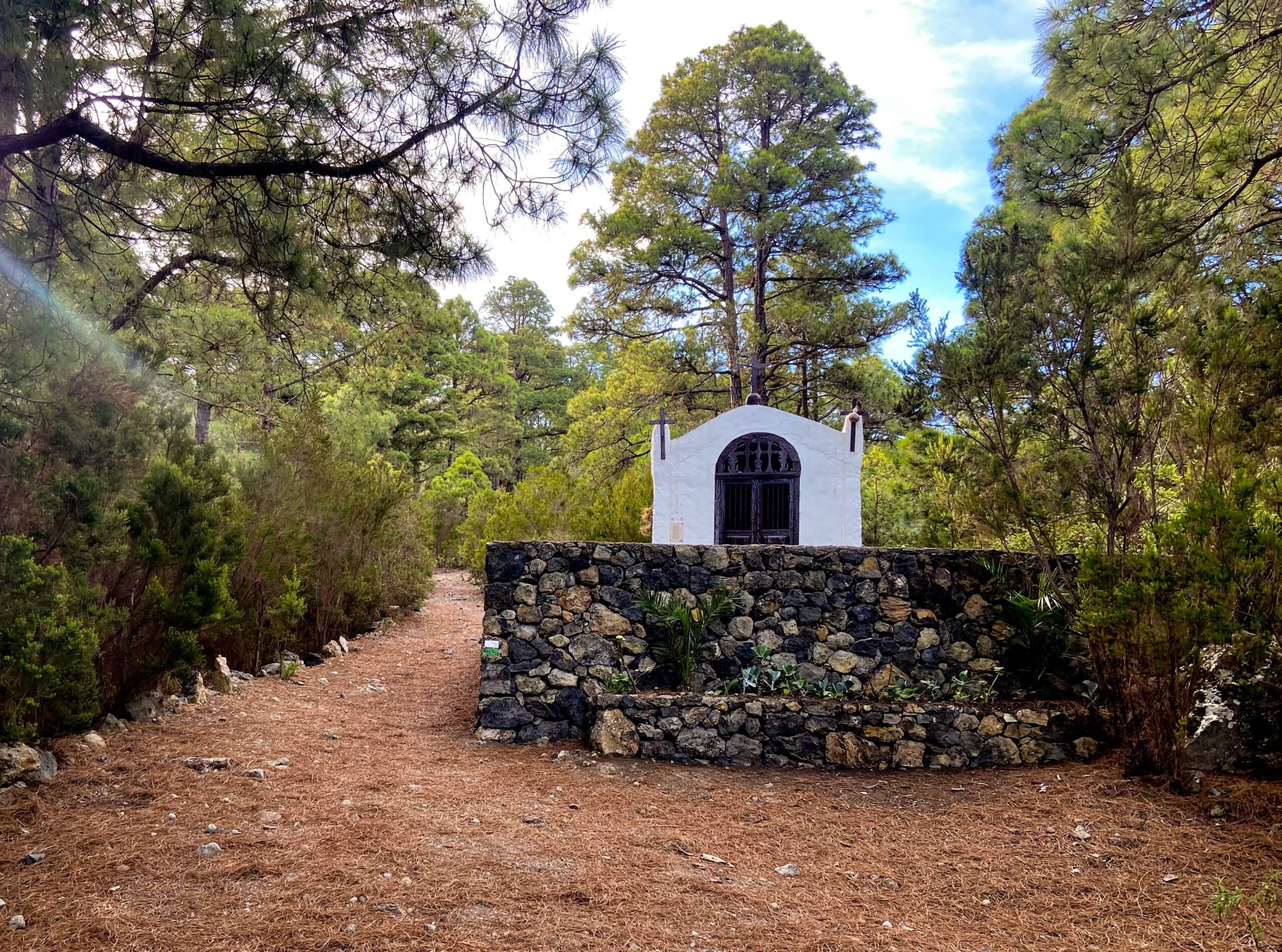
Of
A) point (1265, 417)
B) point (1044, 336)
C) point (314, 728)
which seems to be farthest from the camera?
point (314, 728)

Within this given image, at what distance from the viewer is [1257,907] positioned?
2.93 m

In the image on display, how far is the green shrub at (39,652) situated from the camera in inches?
130

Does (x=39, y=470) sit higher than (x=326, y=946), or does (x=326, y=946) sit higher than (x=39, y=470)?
(x=39, y=470)

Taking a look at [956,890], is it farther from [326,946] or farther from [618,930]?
[326,946]

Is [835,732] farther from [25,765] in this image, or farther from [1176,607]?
[25,765]

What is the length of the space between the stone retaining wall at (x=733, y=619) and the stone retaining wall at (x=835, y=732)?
361 mm

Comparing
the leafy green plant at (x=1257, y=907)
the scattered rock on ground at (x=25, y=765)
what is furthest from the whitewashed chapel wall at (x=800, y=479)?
the scattered rock on ground at (x=25, y=765)

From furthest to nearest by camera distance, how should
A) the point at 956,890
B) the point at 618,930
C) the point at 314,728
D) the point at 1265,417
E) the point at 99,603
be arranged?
the point at 314,728, the point at 99,603, the point at 1265,417, the point at 956,890, the point at 618,930

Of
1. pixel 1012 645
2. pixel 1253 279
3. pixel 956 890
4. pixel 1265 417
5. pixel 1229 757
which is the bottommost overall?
pixel 956 890

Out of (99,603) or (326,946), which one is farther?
(99,603)

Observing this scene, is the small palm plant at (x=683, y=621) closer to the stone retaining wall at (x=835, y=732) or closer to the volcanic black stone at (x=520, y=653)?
the stone retaining wall at (x=835, y=732)

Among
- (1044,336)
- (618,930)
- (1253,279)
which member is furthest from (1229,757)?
(618,930)

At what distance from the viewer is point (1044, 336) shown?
15.8ft

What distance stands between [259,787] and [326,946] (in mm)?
1802
